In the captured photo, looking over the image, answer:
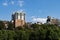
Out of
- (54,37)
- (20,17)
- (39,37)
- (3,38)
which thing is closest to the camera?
(54,37)

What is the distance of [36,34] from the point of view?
51.5 meters

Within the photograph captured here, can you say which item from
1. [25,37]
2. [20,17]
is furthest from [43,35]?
[20,17]

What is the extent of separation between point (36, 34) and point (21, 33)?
5.77 metres

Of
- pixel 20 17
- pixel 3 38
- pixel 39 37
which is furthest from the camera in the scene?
pixel 20 17

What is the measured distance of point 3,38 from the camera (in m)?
53.9

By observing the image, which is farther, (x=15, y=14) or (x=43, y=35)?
(x=15, y=14)

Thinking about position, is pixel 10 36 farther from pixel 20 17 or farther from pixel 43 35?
pixel 20 17

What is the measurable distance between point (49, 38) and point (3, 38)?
413 inches

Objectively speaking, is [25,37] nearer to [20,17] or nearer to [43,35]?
[43,35]

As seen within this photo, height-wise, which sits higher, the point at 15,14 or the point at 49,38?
the point at 15,14

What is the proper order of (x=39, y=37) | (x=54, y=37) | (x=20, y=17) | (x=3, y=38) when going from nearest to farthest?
(x=54, y=37) < (x=39, y=37) < (x=3, y=38) < (x=20, y=17)

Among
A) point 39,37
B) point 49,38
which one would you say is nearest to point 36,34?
point 39,37

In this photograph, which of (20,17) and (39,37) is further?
(20,17)

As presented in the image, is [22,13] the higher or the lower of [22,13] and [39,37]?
the higher
